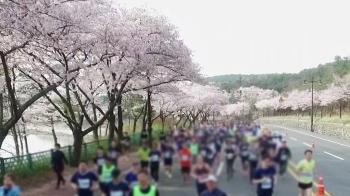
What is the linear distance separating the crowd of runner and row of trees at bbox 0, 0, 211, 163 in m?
6.06

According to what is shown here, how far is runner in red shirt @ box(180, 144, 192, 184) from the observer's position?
18.7ft

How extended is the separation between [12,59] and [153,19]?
8.42 meters

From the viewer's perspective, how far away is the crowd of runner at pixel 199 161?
565 cm

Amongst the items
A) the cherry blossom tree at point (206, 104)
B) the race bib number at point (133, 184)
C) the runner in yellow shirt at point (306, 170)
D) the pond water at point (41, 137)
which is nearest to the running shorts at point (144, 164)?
the race bib number at point (133, 184)

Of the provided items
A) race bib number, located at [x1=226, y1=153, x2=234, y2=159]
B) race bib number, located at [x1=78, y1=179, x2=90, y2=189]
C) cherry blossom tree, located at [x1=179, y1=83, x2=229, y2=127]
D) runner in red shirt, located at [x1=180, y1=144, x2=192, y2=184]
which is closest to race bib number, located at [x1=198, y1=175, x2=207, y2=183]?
runner in red shirt, located at [x1=180, y1=144, x2=192, y2=184]

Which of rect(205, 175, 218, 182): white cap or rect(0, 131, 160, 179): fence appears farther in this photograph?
rect(0, 131, 160, 179): fence

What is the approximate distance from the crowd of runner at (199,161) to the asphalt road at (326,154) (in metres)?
0.39

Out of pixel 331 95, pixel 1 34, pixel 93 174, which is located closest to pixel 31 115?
pixel 1 34

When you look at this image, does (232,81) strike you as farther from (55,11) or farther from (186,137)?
(55,11)

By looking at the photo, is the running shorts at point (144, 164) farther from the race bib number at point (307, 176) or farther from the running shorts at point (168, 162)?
the race bib number at point (307, 176)

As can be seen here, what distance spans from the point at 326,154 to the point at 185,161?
8630mm

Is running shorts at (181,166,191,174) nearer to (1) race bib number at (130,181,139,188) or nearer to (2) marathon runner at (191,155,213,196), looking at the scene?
(2) marathon runner at (191,155,213,196)

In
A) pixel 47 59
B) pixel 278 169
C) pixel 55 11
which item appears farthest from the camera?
pixel 47 59

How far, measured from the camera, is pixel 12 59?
2041 centimetres
